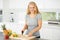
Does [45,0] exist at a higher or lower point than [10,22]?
higher

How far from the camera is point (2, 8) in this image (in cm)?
530

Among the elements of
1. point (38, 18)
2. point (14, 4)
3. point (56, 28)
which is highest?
point (14, 4)

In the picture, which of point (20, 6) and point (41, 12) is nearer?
point (41, 12)

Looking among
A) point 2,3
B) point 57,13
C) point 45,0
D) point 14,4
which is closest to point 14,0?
point 14,4

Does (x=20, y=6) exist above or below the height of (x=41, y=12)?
above

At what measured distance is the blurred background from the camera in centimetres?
439

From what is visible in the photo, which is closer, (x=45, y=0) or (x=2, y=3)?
(x=45, y=0)

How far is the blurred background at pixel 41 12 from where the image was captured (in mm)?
4395

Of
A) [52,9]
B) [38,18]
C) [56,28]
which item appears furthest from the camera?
[52,9]

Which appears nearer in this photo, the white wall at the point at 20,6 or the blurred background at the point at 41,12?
the blurred background at the point at 41,12

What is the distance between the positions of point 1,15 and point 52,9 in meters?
2.05

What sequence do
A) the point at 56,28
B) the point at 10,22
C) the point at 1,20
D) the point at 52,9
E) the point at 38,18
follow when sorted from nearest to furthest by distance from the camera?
the point at 38,18 → the point at 56,28 → the point at 52,9 → the point at 10,22 → the point at 1,20

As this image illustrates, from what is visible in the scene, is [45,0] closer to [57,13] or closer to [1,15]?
[57,13]

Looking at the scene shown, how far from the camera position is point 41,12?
Result: 4.92m
